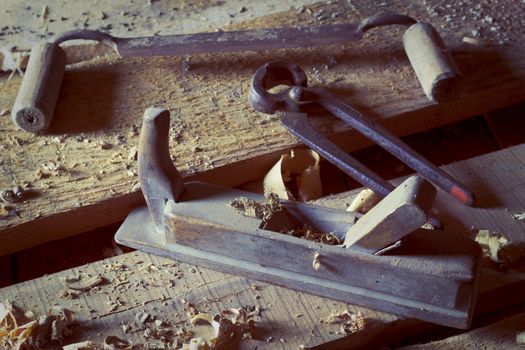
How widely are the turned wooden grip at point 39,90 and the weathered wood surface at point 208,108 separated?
4 cm

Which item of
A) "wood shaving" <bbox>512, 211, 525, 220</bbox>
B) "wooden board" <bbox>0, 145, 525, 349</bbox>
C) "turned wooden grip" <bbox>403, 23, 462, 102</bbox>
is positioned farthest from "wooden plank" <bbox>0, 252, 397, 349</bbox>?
"turned wooden grip" <bbox>403, 23, 462, 102</bbox>

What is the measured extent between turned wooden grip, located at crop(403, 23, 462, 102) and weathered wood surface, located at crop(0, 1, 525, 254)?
0.11ft

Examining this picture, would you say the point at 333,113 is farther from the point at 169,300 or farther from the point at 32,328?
the point at 32,328

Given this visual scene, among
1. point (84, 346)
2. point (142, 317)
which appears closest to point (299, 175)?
point (142, 317)

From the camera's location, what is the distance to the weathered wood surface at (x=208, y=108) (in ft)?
5.67

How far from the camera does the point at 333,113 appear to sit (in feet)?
6.05

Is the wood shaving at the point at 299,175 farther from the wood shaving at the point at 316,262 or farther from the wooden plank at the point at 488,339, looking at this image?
the wooden plank at the point at 488,339

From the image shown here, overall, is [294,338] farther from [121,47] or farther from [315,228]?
[121,47]

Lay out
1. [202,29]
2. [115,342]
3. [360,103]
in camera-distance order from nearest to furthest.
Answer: [115,342]
[360,103]
[202,29]

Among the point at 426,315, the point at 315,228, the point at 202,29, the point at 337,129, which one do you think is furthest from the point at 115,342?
the point at 202,29

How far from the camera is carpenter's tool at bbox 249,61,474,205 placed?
1.68 metres

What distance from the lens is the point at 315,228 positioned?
1521 millimetres

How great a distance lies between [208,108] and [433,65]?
561 mm

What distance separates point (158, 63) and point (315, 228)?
0.75 metres
